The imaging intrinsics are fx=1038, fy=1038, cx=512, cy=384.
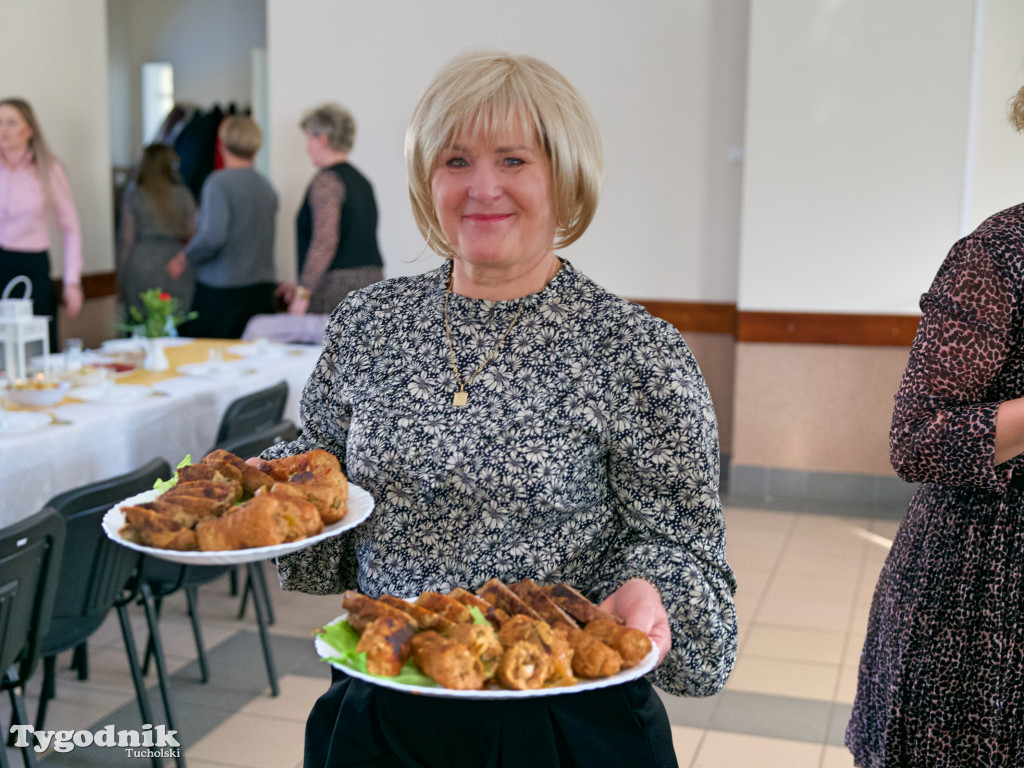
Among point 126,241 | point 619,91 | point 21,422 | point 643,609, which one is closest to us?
point 643,609

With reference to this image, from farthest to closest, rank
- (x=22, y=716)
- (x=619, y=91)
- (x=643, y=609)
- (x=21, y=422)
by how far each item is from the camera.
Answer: (x=619, y=91)
(x=21, y=422)
(x=22, y=716)
(x=643, y=609)

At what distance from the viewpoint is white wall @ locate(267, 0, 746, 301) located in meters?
5.62

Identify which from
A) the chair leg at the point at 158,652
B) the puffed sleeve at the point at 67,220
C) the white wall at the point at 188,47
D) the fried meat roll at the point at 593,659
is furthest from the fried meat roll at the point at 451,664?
the white wall at the point at 188,47

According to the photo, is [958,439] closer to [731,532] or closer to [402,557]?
[402,557]

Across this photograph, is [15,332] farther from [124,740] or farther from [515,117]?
[515,117]

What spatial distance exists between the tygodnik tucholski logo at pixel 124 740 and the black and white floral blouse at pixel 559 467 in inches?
65.3

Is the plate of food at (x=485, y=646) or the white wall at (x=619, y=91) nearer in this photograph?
the plate of food at (x=485, y=646)

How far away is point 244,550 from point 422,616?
21 cm

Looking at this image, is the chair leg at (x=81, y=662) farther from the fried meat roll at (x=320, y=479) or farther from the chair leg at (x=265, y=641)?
the fried meat roll at (x=320, y=479)

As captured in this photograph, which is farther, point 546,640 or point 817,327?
point 817,327

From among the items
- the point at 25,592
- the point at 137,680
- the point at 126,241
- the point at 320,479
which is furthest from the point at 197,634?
the point at 126,241

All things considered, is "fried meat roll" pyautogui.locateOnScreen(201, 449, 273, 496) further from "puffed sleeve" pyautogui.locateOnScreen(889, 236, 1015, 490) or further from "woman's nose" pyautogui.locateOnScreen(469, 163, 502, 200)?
"puffed sleeve" pyautogui.locateOnScreen(889, 236, 1015, 490)

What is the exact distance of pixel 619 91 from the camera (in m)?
5.74

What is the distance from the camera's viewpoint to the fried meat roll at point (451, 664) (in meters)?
1.02
